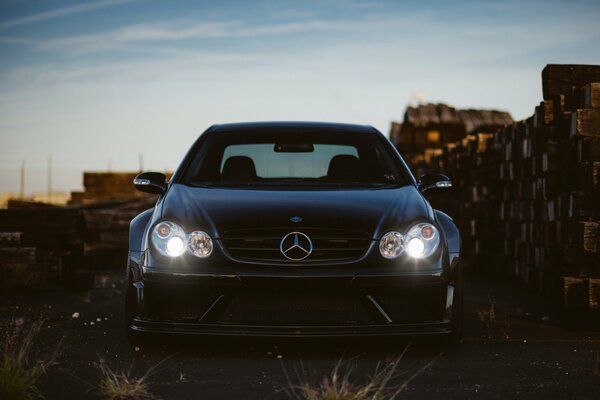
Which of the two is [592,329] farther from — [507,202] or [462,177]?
[462,177]

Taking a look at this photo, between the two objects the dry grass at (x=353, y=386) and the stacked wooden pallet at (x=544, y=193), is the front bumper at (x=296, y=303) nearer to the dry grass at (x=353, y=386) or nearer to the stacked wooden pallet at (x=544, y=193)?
the dry grass at (x=353, y=386)

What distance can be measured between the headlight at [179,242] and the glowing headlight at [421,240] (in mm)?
1220

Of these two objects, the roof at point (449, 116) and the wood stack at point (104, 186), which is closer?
the roof at point (449, 116)

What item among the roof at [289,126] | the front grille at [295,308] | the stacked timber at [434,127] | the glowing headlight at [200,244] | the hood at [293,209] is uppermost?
the stacked timber at [434,127]

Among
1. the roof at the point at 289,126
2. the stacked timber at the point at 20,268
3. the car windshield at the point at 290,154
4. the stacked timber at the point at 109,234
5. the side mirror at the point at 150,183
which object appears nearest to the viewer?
the side mirror at the point at 150,183

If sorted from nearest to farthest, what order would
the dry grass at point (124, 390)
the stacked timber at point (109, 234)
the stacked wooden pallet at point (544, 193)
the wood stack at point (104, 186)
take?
the dry grass at point (124, 390) < the stacked wooden pallet at point (544, 193) < the stacked timber at point (109, 234) < the wood stack at point (104, 186)

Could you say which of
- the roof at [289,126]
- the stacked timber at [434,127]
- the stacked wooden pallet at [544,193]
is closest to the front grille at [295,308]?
the roof at [289,126]

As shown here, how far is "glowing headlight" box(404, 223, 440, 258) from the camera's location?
5.81 metres

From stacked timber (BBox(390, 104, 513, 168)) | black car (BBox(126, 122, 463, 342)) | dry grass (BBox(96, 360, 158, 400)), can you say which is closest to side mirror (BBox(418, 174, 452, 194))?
black car (BBox(126, 122, 463, 342))

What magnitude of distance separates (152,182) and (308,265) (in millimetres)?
1692

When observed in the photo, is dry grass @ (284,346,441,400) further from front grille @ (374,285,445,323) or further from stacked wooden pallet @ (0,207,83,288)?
stacked wooden pallet @ (0,207,83,288)

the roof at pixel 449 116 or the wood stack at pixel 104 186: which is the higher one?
the roof at pixel 449 116

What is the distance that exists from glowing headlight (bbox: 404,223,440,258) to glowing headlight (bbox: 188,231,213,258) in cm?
121

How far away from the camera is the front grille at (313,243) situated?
574 centimetres
